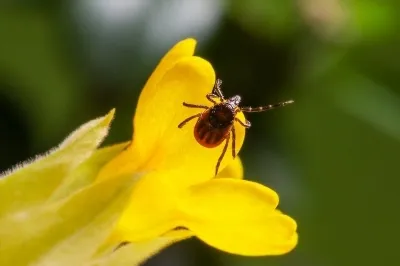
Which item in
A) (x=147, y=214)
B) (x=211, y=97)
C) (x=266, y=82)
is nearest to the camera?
(x=147, y=214)

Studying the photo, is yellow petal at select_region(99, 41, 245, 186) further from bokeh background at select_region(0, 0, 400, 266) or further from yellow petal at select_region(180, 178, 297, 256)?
bokeh background at select_region(0, 0, 400, 266)

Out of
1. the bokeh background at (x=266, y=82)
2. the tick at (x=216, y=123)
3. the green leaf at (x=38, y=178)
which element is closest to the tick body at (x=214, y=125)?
the tick at (x=216, y=123)

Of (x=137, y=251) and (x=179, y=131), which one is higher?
(x=179, y=131)

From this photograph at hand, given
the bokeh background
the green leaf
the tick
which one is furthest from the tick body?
the bokeh background

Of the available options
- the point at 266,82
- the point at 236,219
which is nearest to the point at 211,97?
the point at 236,219

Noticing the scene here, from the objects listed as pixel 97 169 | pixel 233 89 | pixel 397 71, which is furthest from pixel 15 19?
pixel 97 169

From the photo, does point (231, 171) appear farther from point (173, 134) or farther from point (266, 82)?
point (266, 82)

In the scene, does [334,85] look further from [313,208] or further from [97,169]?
[97,169]
